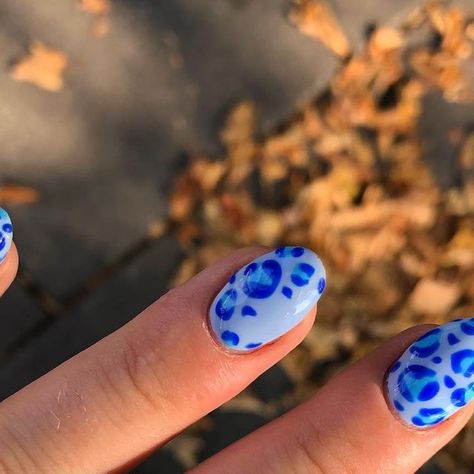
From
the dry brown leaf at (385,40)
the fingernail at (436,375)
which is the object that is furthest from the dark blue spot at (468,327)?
the dry brown leaf at (385,40)

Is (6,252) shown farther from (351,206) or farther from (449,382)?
(351,206)

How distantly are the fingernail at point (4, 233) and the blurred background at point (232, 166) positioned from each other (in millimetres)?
723

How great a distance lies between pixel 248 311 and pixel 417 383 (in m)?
0.32

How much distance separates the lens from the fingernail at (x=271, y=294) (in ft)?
4.30

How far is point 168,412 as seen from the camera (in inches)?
56.2

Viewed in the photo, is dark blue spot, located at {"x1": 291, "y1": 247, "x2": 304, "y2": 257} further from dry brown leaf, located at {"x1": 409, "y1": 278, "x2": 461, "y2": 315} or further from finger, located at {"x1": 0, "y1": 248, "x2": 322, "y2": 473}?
dry brown leaf, located at {"x1": 409, "y1": 278, "x2": 461, "y2": 315}

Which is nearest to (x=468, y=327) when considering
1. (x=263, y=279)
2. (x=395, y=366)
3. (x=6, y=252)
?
(x=395, y=366)

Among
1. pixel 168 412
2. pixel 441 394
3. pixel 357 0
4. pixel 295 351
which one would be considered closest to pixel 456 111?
pixel 357 0

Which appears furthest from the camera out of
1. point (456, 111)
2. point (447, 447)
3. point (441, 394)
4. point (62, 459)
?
point (456, 111)

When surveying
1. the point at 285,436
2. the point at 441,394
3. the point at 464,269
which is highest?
the point at 441,394

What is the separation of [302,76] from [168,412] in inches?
48.1

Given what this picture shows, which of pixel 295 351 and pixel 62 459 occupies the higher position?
pixel 62 459

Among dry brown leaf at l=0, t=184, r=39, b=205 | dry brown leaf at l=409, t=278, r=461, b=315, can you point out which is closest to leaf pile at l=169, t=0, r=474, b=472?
dry brown leaf at l=409, t=278, r=461, b=315

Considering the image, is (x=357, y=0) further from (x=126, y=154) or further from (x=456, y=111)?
(x=126, y=154)
